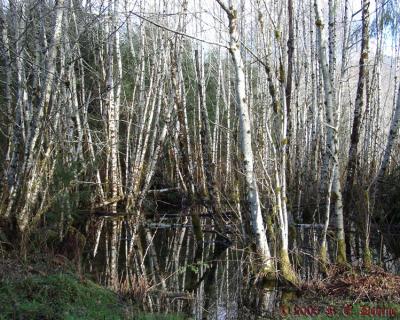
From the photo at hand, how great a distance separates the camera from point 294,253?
21.6ft

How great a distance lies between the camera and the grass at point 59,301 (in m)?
4.18

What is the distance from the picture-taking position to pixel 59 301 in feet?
15.1

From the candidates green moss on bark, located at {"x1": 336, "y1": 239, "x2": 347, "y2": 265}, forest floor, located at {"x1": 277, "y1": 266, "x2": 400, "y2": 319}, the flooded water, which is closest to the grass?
the flooded water

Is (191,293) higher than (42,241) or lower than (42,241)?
lower

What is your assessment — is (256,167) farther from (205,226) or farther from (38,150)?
(205,226)

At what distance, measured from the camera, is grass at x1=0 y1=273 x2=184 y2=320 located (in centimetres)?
418

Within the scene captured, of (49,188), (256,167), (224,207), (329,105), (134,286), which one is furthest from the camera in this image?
(224,207)

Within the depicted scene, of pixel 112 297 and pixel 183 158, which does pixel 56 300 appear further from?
pixel 183 158

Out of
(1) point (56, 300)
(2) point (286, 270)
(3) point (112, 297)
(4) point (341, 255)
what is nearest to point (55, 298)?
(1) point (56, 300)

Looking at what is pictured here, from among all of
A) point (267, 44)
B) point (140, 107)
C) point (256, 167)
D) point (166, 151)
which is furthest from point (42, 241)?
point (166, 151)

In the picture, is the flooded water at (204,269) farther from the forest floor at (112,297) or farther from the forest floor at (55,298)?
the forest floor at (55,298)

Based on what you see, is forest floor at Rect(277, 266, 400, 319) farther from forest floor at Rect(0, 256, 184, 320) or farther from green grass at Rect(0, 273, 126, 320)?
green grass at Rect(0, 273, 126, 320)

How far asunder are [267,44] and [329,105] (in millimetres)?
1229

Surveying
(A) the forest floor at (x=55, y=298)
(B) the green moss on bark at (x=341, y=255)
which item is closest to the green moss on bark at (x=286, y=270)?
(B) the green moss on bark at (x=341, y=255)
